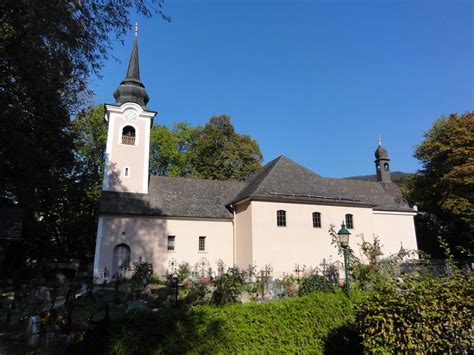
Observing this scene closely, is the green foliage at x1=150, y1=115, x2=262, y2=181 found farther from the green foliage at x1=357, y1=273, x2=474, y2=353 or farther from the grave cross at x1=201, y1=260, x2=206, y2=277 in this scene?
the green foliage at x1=357, y1=273, x2=474, y2=353

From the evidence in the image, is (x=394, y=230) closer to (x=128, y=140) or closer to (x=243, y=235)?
(x=243, y=235)

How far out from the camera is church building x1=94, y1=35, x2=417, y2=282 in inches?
841

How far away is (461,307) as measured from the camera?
202 inches

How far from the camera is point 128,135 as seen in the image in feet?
84.1

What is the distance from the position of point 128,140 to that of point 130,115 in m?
1.90

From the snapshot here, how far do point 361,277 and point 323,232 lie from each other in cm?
1053

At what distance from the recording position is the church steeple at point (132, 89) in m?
26.3

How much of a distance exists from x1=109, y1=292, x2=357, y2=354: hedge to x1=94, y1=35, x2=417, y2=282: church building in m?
13.3

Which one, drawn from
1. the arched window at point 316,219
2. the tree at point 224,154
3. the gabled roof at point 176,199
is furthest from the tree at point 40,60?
the tree at point 224,154

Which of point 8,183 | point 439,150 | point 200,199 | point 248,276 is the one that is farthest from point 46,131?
point 439,150

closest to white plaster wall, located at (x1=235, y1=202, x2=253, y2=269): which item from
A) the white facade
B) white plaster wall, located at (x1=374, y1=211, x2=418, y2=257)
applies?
the white facade

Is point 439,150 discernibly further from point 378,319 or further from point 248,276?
point 378,319

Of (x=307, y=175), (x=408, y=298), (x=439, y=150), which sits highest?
(x=439, y=150)

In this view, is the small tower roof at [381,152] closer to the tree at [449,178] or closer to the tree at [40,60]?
the tree at [449,178]
